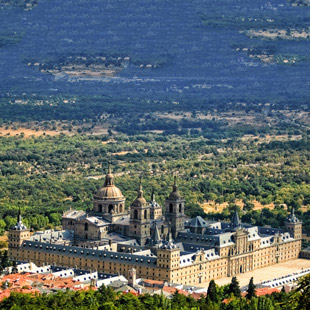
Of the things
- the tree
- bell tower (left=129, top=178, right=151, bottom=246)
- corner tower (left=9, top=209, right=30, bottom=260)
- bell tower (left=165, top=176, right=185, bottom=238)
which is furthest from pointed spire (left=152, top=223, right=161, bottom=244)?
the tree

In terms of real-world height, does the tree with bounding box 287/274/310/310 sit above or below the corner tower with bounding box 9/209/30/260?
above

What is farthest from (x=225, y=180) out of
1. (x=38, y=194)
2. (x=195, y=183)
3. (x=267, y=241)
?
(x=267, y=241)

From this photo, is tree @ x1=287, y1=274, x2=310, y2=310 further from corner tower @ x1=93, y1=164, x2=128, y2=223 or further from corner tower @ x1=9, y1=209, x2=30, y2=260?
corner tower @ x1=93, y1=164, x2=128, y2=223

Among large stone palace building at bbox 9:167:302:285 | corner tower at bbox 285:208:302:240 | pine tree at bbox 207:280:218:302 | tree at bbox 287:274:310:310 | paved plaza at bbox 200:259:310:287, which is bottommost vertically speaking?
paved plaza at bbox 200:259:310:287

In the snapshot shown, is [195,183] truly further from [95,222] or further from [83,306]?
[83,306]

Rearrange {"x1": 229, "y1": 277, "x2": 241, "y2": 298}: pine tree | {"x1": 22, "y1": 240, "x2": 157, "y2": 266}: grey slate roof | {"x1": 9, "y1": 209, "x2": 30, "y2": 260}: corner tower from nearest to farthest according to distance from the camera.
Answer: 1. {"x1": 229, "y1": 277, "x2": 241, "y2": 298}: pine tree
2. {"x1": 22, "y1": 240, "x2": 157, "y2": 266}: grey slate roof
3. {"x1": 9, "y1": 209, "x2": 30, "y2": 260}: corner tower

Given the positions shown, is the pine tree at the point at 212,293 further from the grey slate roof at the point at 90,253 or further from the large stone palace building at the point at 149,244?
the grey slate roof at the point at 90,253
